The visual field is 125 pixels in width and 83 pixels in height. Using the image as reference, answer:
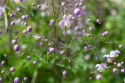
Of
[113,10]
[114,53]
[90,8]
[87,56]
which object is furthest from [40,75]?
[113,10]

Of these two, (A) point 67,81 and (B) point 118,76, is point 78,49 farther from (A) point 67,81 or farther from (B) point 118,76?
(B) point 118,76

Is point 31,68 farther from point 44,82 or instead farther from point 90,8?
point 90,8

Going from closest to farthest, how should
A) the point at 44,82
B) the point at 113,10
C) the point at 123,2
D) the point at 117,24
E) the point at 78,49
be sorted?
the point at 78,49 < the point at 44,82 < the point at 117,24 < the point at 113,10 < the point at 123,2

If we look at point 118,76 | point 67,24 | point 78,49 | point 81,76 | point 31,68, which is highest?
point 67,24

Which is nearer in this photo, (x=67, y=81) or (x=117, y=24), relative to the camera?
(x=67, y=81)

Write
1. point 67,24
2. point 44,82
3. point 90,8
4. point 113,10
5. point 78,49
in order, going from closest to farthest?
1. point 67,24
2. point 78,49
3. point 44,82
4. point 90,8
5. point 113,10

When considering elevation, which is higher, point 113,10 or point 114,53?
point 113,10

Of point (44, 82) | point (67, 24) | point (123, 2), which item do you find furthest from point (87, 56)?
point (123, 2)

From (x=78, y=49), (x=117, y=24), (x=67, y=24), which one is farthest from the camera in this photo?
(x=117, y=24)

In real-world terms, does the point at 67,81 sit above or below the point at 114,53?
below
